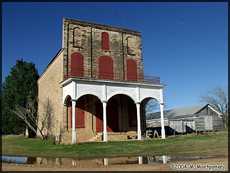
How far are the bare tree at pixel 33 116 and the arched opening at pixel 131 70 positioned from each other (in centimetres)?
829

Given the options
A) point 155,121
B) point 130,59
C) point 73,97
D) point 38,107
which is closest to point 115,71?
point 130,59

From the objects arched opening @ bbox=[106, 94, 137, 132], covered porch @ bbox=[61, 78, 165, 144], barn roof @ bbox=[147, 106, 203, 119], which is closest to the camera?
covered porch @ bbox=[61, 78, 165, 144]

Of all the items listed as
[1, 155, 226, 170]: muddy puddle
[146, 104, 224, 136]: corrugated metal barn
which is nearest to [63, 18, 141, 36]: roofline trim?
[146, 104, 224, 136]: corrugated metal barn

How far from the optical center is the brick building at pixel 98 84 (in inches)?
985

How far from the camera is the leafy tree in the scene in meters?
38.9

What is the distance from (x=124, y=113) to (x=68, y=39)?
8.47 metres

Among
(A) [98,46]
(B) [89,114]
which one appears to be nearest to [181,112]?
(A) [98,46]

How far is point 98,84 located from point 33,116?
46.4ft

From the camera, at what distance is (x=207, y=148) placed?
16.0m

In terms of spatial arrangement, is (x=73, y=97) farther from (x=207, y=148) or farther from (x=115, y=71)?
(x=207, y=148)

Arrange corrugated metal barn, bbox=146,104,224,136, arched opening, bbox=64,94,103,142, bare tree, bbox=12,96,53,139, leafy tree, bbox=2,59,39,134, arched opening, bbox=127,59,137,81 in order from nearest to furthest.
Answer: arched opening, bbox=64,94,103,142, arched opening, bbox=127,59,137,81, bare tree, bbox=12,96,53,139, leafy tree, bbox=2,59,39,134, corrugated metal barn, bbox=146,104,224,136

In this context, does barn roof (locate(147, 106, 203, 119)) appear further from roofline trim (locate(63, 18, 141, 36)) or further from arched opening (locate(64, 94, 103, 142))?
arched opening (locate(64, 94, 103, 142))

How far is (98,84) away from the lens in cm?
2441

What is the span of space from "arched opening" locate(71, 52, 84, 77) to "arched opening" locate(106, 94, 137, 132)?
3.83 metres
